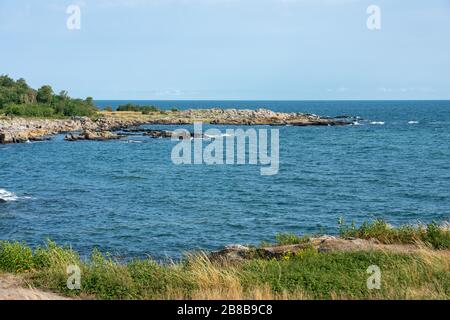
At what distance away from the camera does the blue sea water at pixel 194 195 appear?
80.8 feet

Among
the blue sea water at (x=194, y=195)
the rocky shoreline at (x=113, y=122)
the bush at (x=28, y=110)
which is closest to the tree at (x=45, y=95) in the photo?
the bush at (x=28, y=110)

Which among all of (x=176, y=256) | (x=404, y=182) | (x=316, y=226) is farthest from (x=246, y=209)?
(x=404, y=182)

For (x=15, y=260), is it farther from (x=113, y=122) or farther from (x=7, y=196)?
(x=113, y=122)

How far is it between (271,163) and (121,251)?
33.7m

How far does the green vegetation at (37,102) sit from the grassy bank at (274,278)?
88.8 metres

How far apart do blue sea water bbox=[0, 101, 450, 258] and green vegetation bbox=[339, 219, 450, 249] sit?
26.9 ft

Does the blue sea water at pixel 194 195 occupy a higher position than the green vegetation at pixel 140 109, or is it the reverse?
the green vegetation at pixel 140 109

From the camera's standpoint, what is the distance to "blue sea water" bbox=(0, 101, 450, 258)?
24641 mm

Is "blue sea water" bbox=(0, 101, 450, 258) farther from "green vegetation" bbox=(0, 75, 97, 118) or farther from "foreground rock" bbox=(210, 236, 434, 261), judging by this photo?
"green vegetation" bbox=(0, 75, 97, 118)

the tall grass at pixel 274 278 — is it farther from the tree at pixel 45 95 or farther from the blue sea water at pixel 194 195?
the tree at pixel 45 95

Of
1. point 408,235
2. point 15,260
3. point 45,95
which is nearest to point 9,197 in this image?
point 15,260

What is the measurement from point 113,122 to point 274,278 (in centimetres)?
8942
